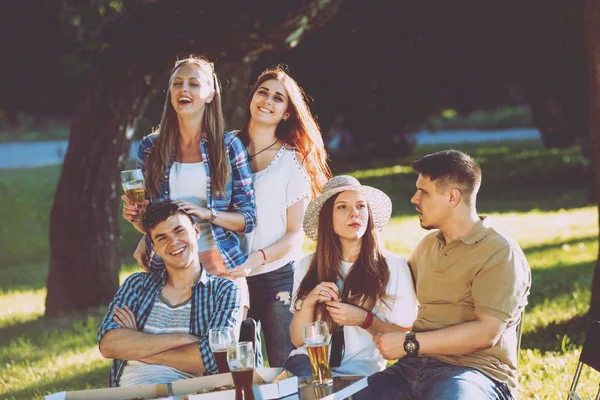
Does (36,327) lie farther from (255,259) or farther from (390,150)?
(390,150)

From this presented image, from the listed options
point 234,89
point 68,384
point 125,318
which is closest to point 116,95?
point 234,89

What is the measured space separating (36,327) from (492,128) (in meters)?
32.7

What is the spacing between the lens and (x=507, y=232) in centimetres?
1300

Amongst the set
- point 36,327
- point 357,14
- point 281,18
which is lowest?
point 36,327

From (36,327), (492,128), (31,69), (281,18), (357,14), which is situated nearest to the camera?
(281,18)

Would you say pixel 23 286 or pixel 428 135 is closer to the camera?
pixel 23 286

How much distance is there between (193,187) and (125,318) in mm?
739

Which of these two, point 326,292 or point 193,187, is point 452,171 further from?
point 193,187

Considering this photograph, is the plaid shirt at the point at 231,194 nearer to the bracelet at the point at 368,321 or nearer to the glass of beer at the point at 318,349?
the bracelet at the point at 368,321

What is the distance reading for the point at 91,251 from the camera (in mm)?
Answer: 8938

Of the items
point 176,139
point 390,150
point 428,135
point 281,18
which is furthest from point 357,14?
point 428,135

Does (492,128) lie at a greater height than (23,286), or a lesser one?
greater

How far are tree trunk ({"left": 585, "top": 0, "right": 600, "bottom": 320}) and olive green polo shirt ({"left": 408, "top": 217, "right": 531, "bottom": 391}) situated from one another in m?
3.65

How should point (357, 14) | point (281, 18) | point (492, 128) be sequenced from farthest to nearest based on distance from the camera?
point (492, 128), point (357, 14), point (281, 18)
